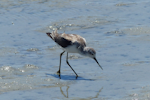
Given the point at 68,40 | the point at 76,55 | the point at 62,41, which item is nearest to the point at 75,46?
the point at 68,40

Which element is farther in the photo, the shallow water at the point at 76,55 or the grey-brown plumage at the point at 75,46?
the grey-brown plumage at the point at 75,46

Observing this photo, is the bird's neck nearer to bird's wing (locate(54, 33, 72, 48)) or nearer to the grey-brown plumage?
the grey-brown plumage

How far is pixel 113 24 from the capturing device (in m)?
10.9

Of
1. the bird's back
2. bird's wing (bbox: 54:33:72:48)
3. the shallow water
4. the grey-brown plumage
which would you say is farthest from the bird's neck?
the shallow water

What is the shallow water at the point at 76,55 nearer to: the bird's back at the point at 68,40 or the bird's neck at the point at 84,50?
the bird's neck at the point at 84,50

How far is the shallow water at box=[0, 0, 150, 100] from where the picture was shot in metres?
6.79

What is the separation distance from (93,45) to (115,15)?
105 inches

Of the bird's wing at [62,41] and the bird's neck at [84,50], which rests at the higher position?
the bird's wing at [62,41]

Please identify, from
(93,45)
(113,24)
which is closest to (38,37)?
(93,45)

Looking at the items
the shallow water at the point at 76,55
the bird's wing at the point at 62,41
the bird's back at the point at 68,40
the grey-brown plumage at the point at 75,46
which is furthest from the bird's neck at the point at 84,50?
the shallow water at the point at 76,55

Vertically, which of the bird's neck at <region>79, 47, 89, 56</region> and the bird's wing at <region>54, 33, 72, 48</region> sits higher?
the bird's wing at <region>54, 33, 72, 48</region>

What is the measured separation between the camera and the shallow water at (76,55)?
6793mm

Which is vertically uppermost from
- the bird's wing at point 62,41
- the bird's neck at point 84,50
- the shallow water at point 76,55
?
the bird's wing at point 62,41

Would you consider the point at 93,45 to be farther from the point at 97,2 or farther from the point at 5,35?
the point at 97,2
